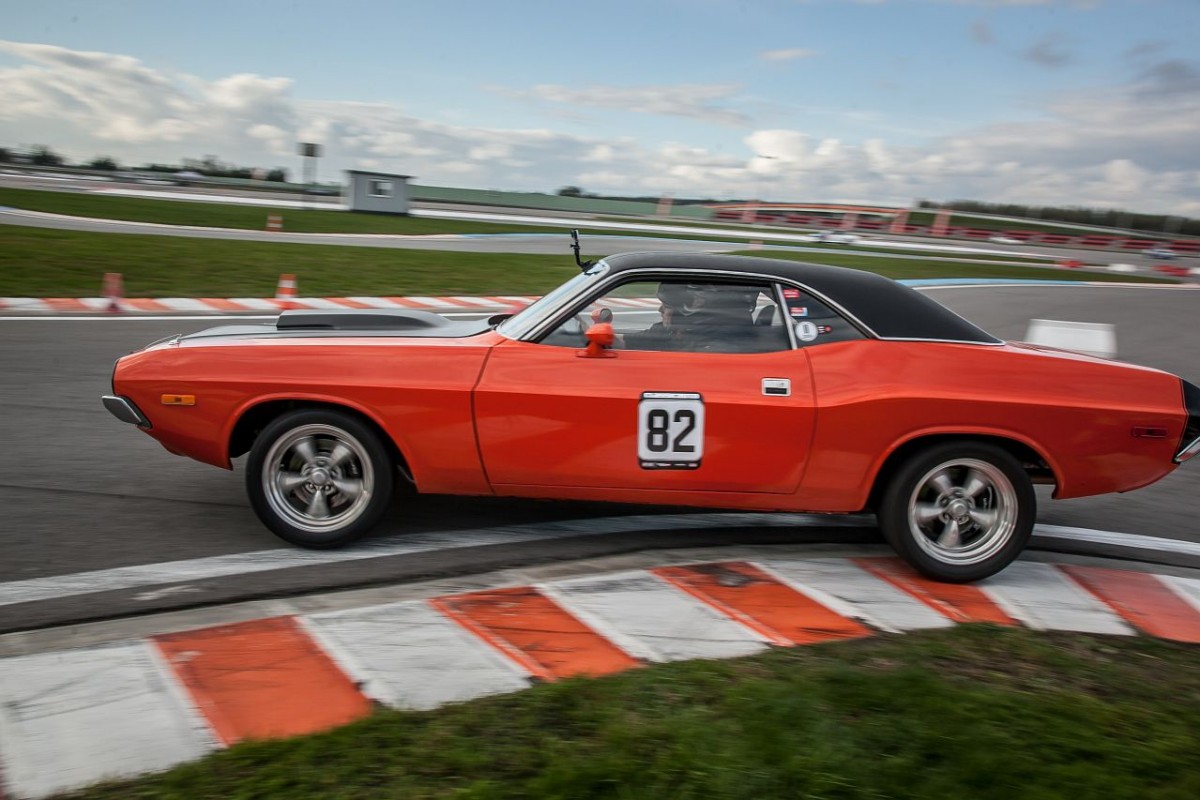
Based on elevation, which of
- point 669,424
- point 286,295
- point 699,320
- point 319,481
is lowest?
point 319,481

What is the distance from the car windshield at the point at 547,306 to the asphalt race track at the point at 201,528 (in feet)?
3.22

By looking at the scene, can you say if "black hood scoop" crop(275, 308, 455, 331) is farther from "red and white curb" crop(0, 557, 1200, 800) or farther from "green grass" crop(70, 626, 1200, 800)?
"green grass" crop(70, 626, 1200, 800)

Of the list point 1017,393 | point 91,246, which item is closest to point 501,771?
point 1017,393

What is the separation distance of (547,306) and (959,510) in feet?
6.70

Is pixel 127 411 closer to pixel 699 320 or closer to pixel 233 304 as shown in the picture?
pixel 699 320

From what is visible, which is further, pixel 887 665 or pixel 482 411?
pixel 482 411

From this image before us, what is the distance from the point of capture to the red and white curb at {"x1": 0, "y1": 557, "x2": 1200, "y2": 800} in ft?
9.36

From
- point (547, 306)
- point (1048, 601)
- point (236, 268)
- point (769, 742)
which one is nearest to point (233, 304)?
point (236, 268)

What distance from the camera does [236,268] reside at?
16156 millimetres

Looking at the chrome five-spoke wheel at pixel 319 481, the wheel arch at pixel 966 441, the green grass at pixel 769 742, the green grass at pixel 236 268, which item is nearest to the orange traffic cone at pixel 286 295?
the green grass at pixel 236 268

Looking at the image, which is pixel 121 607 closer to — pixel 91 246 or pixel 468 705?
pixel 468 705

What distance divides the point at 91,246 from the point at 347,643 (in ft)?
52.7

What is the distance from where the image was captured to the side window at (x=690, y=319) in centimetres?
440

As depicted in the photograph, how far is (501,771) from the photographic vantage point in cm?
263
